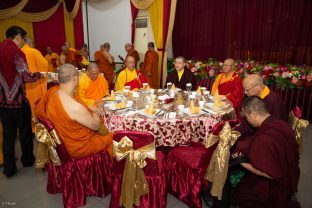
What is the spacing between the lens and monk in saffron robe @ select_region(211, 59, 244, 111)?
11.0 feet

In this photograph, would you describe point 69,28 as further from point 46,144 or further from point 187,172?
point 187,172

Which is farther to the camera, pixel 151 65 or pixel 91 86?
pixel 151 65

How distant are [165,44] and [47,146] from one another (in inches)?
201

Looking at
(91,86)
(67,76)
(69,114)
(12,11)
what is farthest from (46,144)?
(12,11)

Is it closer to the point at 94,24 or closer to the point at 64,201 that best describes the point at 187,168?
the point at 64,201

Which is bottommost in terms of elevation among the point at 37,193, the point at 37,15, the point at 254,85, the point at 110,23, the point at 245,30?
the point at 37,193

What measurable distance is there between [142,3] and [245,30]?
2.94m

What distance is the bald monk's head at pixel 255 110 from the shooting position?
5.91 feet

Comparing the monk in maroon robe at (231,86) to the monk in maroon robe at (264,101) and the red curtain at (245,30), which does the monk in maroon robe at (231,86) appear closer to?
the monk in maroon robe at (264,101)

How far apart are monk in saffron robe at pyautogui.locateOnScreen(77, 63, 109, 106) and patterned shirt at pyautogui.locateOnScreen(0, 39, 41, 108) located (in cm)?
73

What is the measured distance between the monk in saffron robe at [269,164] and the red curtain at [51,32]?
8.95 m

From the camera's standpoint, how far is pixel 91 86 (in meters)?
3.42

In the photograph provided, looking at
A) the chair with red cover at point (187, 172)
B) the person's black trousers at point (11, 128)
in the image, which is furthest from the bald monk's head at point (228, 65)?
the person's black trousers at point (11, 128)

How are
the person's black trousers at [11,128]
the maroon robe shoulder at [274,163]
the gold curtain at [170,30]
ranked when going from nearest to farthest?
1. the maroon robe shoulder at [274,163]
2. the person's black trousers at [11,128]
3. the gold curtain at [170,30]
